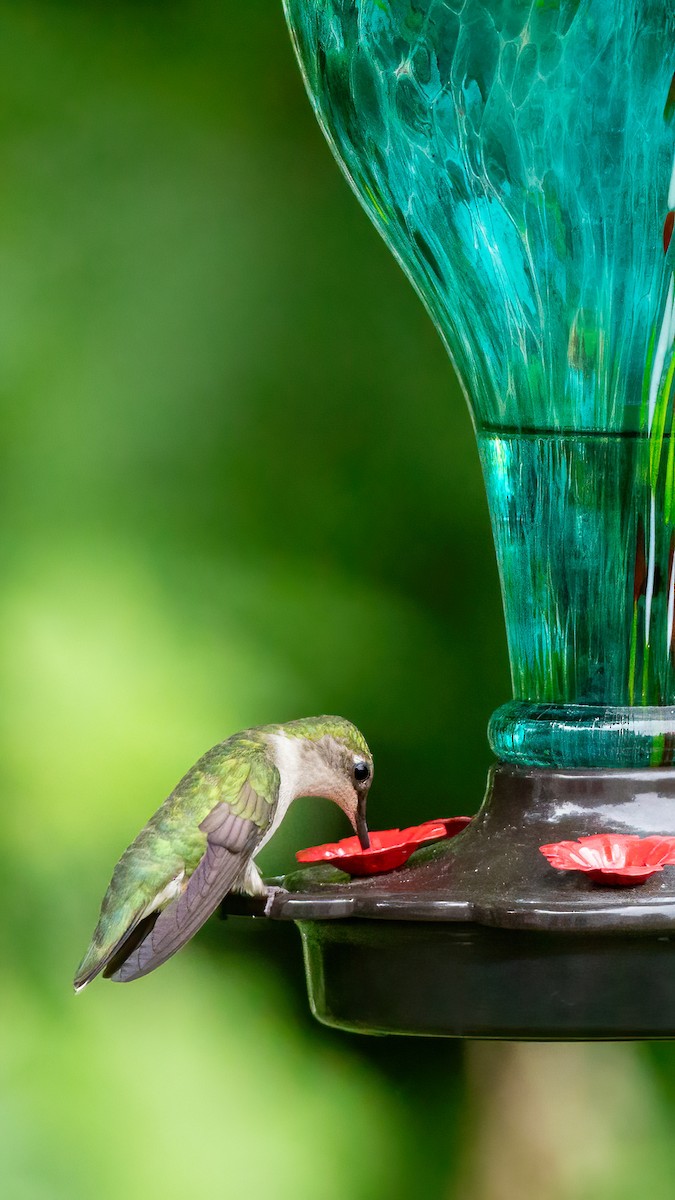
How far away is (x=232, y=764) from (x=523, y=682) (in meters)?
0.32

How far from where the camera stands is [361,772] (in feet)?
5.19

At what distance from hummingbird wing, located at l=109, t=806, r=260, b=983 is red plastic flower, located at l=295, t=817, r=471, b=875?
2.1 inches

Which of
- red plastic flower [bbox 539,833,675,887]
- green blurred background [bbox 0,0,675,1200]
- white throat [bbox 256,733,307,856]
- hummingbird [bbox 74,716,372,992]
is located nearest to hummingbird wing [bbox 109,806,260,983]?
hummingbird [bbox 74,716,372,992]

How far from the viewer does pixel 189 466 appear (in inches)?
93.4

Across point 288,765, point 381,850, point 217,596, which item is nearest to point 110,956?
point 381,850

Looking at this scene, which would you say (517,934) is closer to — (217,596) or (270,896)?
(270,896)

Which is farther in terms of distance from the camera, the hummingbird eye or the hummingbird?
the hummingbird eye

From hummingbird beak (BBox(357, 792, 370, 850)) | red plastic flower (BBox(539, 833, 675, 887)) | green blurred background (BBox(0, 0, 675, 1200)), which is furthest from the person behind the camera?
green blurred background (BBox(0, 0, 675, 1200))

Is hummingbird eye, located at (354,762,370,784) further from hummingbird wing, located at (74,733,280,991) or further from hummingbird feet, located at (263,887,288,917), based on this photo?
hummingbird feet, located at (263,887,288,917)

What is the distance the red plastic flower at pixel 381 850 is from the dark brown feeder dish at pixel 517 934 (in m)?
0.03

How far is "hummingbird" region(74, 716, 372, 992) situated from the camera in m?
1.19

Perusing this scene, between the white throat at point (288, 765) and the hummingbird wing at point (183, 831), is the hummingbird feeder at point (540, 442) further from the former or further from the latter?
the white throat at point (288, 765)

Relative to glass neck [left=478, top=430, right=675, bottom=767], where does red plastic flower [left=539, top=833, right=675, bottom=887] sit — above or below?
below

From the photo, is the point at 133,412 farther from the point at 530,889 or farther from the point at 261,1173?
the point at 530,889
